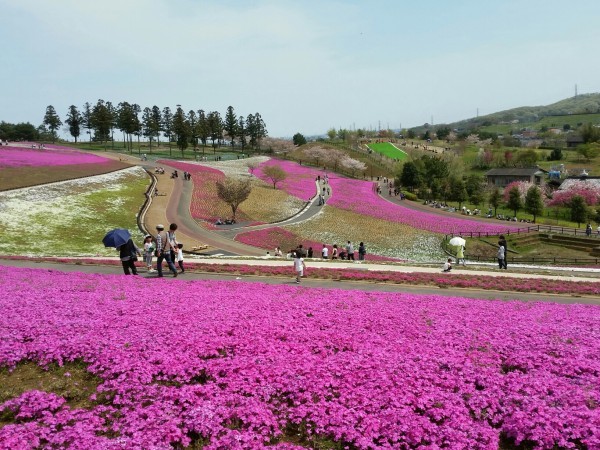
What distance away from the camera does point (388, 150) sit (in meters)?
178

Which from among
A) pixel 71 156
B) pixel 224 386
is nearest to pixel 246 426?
pixel 224 386

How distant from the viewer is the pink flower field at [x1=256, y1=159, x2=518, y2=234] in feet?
197

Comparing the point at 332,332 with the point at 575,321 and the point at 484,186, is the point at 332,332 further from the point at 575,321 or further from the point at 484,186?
the point at 484,186

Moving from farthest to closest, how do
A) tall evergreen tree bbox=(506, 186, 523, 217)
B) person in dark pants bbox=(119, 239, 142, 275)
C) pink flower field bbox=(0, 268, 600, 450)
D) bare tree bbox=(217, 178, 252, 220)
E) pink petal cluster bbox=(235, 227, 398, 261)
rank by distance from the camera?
tall evergreen tree bbox=(506, 186, 523, 217)
bare tree bbox=(217, 178, 252, 220)
pink petal cluster bbox=(235, 227, 398, 261)
person in dark pants bbox=(119, 239, 142, 275)
pink flower field bbox=(0, 268, 600, 450)

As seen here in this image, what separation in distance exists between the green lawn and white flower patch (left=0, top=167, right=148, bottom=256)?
120735 millimetres

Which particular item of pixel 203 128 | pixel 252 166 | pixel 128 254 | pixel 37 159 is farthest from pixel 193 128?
pixel 128 254

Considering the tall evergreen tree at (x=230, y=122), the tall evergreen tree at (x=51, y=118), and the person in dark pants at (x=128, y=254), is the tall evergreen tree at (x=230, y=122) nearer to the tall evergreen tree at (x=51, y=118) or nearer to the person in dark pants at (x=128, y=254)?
the tall evergreen tree at (x=51, y=118)

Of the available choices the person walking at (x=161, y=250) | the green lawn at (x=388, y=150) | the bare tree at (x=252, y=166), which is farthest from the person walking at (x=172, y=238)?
the green lawn at (x=388, y=150)

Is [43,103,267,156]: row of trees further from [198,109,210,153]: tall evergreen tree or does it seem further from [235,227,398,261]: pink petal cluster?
[235,227,398,261]: pink petal cluster

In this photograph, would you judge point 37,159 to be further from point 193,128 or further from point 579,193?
point 579,193

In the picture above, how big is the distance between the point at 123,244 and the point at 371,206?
56.7 meters

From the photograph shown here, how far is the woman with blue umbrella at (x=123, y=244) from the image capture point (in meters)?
20.9

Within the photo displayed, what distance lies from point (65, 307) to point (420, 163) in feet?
340

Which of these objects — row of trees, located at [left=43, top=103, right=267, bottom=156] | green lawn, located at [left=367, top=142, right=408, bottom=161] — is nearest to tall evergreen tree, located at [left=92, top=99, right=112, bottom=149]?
row of trees, located at [left=43, top=103, right=267, bottom=156]
